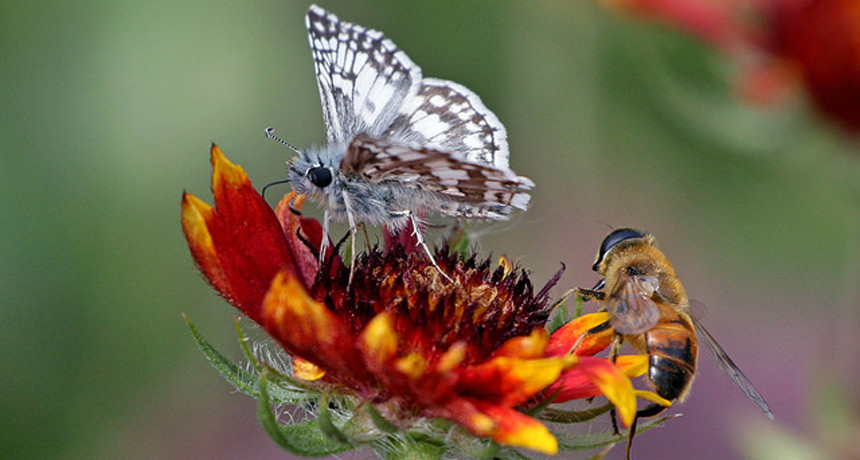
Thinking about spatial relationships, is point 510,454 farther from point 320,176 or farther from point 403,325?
point 320,176

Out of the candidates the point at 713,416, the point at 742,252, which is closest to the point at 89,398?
the point at 713,416

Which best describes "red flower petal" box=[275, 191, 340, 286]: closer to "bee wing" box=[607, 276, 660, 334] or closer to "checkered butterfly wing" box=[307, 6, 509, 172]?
"checkered butterfly wing" box=[307, 6, 509, 172]

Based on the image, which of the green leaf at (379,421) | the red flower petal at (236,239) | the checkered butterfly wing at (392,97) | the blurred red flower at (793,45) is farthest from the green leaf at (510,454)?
the blurred red flower at (793,45)

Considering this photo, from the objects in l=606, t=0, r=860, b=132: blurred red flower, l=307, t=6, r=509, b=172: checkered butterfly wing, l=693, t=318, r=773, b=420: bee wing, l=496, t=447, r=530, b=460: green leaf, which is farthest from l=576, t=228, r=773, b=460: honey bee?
l=606, t=0, r=860, b=132: blurred red flower

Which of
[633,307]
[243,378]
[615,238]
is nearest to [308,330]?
[243,378]

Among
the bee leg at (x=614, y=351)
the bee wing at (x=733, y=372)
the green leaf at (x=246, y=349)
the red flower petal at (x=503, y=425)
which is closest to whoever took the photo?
the red flower petal at (x=503, y=425)

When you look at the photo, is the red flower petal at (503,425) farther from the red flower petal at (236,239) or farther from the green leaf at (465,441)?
the red flower petal at (236,239)
